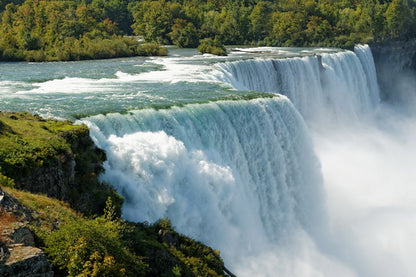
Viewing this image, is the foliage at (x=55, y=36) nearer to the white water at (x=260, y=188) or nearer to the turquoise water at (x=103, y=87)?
the turquoise water at (x=103, y=87)

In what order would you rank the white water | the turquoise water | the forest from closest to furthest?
the white water, the turquoise water, the forest

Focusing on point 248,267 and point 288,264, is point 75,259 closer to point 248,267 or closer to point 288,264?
point 248,267

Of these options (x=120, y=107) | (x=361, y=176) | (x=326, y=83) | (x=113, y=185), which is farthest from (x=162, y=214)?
(x=326, y=83)

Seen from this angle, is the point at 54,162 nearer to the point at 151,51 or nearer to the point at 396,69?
the point at 151,51

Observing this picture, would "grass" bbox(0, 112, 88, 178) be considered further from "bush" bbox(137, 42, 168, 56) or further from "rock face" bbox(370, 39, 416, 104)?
"rock face" bbox(370, 39, 416, 104)

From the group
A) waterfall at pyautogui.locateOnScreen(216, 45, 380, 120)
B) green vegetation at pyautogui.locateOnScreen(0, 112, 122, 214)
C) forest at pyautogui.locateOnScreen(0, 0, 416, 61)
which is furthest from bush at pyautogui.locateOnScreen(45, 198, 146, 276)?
forest at pyautogui.locateOnScreen(0, 0, 416, 61)
